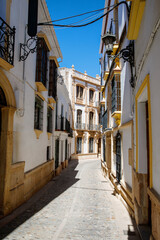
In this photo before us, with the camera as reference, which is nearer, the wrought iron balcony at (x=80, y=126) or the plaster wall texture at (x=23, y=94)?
the plaster wall texture at (x=23, y=94)

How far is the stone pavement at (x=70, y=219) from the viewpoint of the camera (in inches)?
174

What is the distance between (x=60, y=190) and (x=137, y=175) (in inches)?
200

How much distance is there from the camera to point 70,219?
5363mm

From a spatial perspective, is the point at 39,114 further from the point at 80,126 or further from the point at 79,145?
the point at 79,145

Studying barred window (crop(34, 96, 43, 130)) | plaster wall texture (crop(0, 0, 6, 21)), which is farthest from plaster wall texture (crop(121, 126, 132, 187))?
plaster wall texture (crop(0, 0, 6, 21))

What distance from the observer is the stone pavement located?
14.5 ft

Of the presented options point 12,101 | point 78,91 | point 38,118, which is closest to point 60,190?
point 38,118

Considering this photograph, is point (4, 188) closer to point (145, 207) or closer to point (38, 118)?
point (145, 207)

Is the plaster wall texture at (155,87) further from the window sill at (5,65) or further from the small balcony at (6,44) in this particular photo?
the small balcony at (6,44)

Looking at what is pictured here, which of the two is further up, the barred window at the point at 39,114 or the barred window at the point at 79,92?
the barred window at the point at 79,92


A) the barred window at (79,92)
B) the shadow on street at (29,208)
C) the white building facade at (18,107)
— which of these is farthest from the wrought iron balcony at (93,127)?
the white building facade at (18,107)

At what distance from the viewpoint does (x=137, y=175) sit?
459cm

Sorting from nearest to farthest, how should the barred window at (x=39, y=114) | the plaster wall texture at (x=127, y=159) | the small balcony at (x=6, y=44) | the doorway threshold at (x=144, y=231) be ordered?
the doorway threshold at (x=144, y=231), the small balcony at (x=6, y=44), the plaster wall texture at (x=127, y=159), the barred window at (x=39, y=114)

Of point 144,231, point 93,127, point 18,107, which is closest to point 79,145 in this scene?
point 93,127
